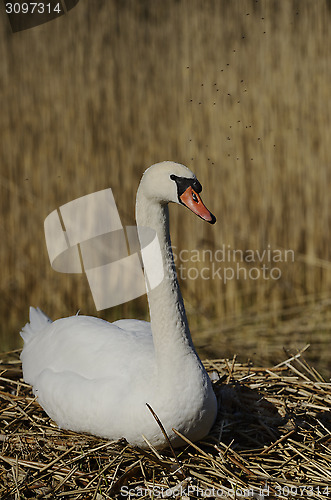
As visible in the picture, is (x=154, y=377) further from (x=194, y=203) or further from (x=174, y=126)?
(x=174, y=126)

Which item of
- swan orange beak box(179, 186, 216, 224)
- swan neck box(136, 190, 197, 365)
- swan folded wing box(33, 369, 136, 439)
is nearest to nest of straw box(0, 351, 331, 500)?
swan folded wing box(33, 369, 136, 439)

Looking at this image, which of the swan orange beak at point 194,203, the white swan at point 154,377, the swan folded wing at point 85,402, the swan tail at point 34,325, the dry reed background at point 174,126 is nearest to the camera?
the swan orange beak at point 194,203

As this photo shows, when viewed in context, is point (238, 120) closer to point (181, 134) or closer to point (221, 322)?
point (181, 134)

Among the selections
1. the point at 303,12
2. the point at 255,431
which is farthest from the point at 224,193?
the point at 255,431

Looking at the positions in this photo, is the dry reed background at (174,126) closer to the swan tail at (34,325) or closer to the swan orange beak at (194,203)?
the swan tail at (34,325)

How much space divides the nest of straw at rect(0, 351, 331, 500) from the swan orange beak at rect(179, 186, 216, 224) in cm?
80

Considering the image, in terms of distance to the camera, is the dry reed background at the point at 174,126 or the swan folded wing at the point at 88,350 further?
the dry reed background at the point at 174,126

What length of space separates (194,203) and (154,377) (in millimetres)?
628

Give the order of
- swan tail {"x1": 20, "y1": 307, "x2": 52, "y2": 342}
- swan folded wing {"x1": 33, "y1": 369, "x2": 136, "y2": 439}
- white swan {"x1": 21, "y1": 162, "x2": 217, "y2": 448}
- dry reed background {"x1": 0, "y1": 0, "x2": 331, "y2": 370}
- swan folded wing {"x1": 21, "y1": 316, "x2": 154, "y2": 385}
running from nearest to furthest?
white swan {"x1": 21, "y1": 162, "x2": 217, "y2": 448}, swan folded wing {"x1": 33, "y1": 369, "x2": 136, "y2": 439}, swan folded wing {"x1": 21, "y1": 316, "x2": 154, "y2": 385}, swan tail {"x1": 20, "y1": 307, "x2": 52, "y2": 342}, dry reed background {"x1": 0, "y1": 0, "x2": 331, "y2": 370}

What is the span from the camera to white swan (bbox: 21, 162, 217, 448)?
2008mm

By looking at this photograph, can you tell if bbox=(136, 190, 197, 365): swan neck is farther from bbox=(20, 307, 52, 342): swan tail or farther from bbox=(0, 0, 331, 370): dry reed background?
bbox=(0, 0, 331, 370): dry reed background

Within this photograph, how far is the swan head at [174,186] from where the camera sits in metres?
1.90

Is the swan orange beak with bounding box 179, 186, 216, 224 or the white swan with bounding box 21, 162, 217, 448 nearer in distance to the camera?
the swan orange beak with bounding box 179, 186, 216, 224

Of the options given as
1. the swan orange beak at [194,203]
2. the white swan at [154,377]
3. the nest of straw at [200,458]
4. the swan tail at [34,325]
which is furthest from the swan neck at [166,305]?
the swan tail at [34,325]
